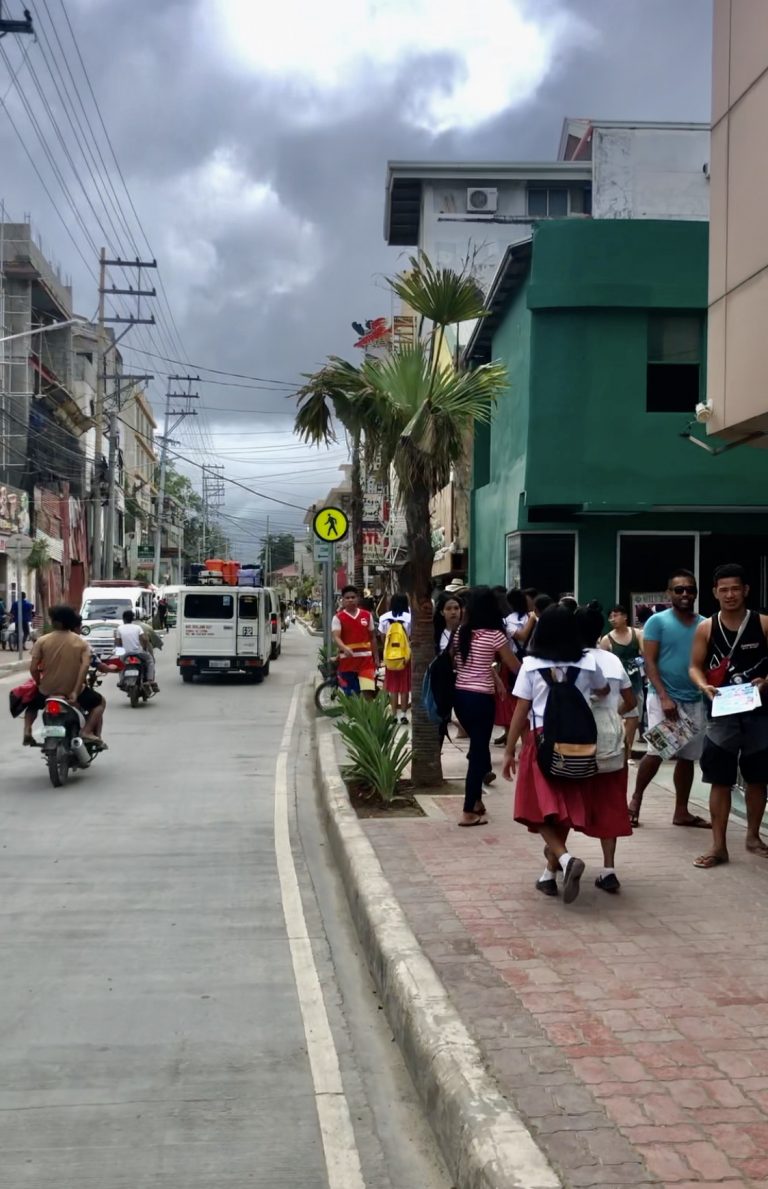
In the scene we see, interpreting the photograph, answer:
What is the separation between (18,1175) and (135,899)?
11.3 feet

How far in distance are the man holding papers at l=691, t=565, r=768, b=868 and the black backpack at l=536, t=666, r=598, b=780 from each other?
1.24 m

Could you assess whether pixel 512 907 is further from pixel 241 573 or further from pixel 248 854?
pixel 241 573

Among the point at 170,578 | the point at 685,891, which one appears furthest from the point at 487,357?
the point at 170,578

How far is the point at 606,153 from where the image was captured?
39.1m

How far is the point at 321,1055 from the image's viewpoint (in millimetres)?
4723

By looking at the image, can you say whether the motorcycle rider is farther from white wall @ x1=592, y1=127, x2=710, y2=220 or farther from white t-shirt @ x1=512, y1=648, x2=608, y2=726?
white wall @ x1=592, y1=127, x2=710, y2=220

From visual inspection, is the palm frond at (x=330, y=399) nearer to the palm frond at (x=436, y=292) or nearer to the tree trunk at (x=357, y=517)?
the palm frond at (x=436, y=292)

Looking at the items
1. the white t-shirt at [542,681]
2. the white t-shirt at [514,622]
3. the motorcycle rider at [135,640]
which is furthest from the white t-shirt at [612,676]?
the motorcycle rider at [135,640]

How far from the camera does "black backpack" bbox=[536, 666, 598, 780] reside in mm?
6141

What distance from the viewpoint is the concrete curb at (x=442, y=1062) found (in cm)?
340

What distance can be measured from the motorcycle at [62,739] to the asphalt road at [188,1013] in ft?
2.75

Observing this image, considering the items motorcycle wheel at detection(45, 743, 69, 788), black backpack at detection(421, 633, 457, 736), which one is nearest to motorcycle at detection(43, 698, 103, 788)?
motorcycle wheel at detection(45, 743, 69, 788)

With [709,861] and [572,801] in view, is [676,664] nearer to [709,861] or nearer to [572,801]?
[709,861]

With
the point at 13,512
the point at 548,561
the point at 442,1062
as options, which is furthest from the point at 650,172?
the point at 442,1062
